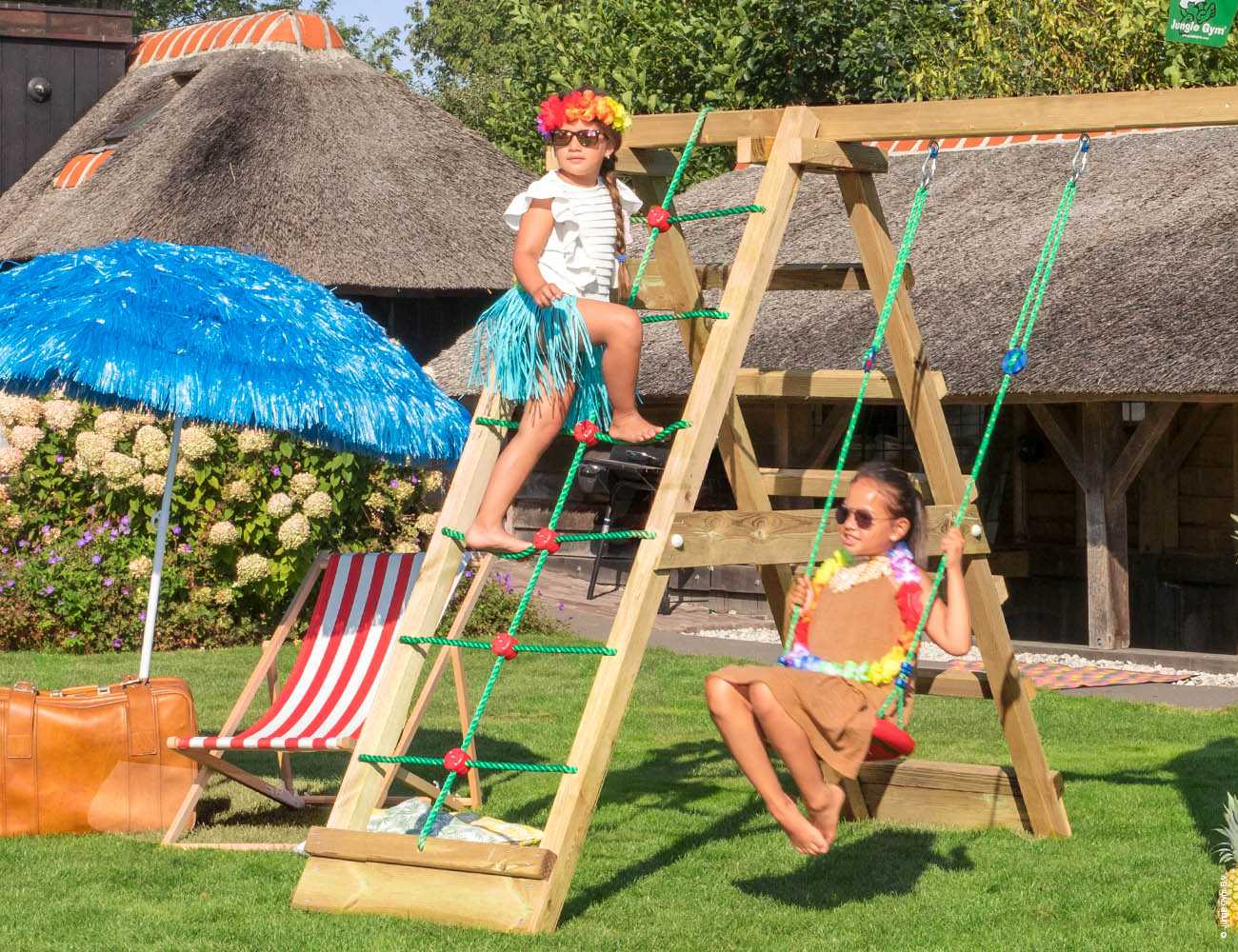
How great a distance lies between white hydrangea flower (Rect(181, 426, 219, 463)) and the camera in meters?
12.1

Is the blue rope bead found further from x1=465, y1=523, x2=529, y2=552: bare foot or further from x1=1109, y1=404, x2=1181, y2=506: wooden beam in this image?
x1=1109, y1=404, x2=1181, y2=506: wooden beam

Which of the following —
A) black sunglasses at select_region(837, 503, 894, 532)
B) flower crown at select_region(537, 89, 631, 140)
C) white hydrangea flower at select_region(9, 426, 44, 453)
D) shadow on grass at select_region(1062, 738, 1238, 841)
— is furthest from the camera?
white hydrangea flower at select_region(9, 426, 44, 453)

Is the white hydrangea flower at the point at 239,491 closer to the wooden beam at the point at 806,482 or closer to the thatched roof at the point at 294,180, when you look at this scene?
the thatched roof at the point at 294,180

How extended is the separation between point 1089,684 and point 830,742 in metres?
6.35

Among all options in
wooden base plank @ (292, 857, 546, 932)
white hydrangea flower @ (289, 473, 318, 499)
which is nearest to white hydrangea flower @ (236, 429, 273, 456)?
white hydrangea flower @ (289, 473, 318, 499)

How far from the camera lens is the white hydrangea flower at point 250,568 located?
12258 mm

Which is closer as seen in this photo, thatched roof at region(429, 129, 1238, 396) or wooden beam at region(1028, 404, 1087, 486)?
thatched roof at region(429, 129, 1238, 396)

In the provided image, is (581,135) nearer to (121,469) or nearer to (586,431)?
(586,431)

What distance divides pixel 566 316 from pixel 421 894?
168cm

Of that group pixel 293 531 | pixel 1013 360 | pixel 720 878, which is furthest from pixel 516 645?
pixel 293 531

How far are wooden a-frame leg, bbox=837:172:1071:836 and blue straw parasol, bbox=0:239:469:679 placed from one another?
1.76 m

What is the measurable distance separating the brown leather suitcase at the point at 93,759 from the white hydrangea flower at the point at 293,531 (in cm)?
559

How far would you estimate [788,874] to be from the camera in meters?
5.90

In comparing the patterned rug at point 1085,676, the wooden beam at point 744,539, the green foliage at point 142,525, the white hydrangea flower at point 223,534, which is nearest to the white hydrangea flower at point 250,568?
the green foliage at point 142,525
